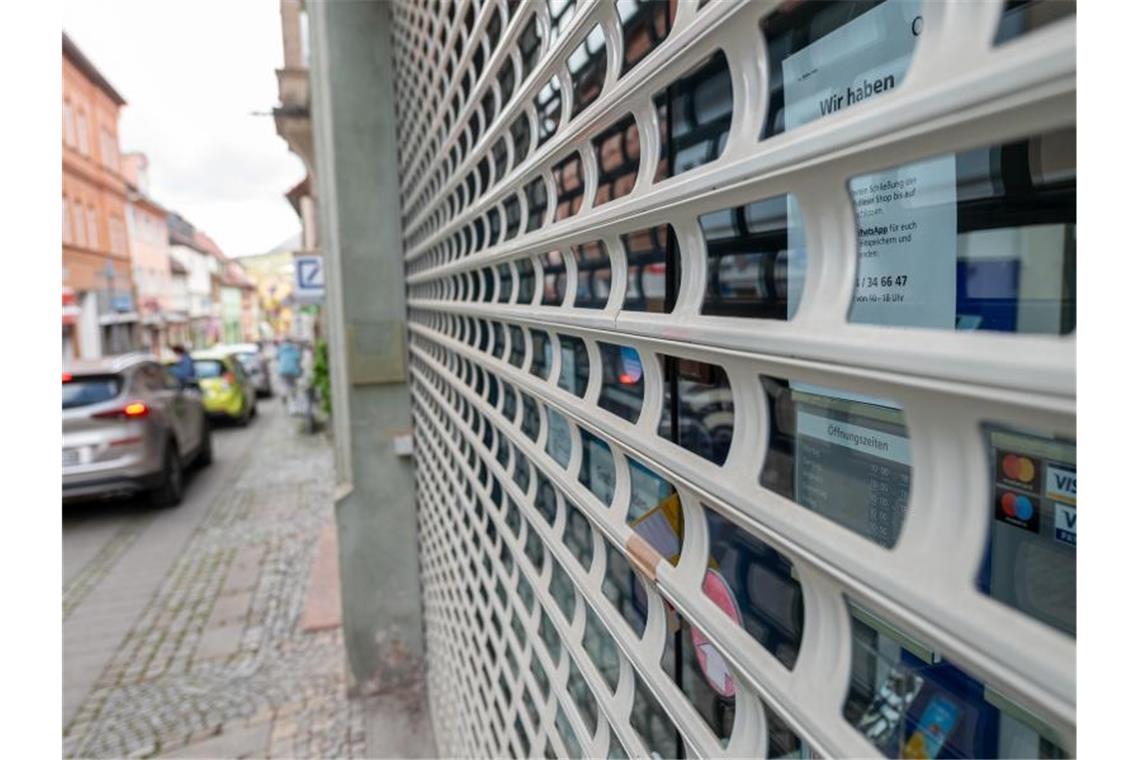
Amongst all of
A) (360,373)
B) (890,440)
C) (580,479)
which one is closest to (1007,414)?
(890,440)

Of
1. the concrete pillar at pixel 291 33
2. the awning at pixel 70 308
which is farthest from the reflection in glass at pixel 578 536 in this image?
the awning at pixel 70 308

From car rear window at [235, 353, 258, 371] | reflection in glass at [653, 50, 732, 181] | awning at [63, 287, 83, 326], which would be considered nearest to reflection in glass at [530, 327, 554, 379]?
reflection in glass at [653, 50, 732, 181]

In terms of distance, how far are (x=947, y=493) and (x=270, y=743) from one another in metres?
4.31

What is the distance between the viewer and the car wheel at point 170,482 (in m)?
7.96

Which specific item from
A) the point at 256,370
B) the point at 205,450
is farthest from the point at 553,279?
the point at 256,370

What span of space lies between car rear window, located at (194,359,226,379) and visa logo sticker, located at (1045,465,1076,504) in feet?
48.7

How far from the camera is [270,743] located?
12.6ft

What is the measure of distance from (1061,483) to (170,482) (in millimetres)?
9154

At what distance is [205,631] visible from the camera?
16.9ft

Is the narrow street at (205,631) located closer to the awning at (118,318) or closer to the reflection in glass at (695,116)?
the reflection in glass at (695,116)

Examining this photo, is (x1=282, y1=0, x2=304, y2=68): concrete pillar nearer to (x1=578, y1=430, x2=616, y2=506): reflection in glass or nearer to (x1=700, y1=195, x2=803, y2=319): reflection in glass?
(x1=578, y1=430, x2=616, y2=506): reflection in glass

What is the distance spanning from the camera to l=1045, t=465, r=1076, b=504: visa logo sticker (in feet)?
1.73

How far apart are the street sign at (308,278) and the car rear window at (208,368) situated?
6.24 metres

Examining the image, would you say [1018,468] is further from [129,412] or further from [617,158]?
[129,412]
